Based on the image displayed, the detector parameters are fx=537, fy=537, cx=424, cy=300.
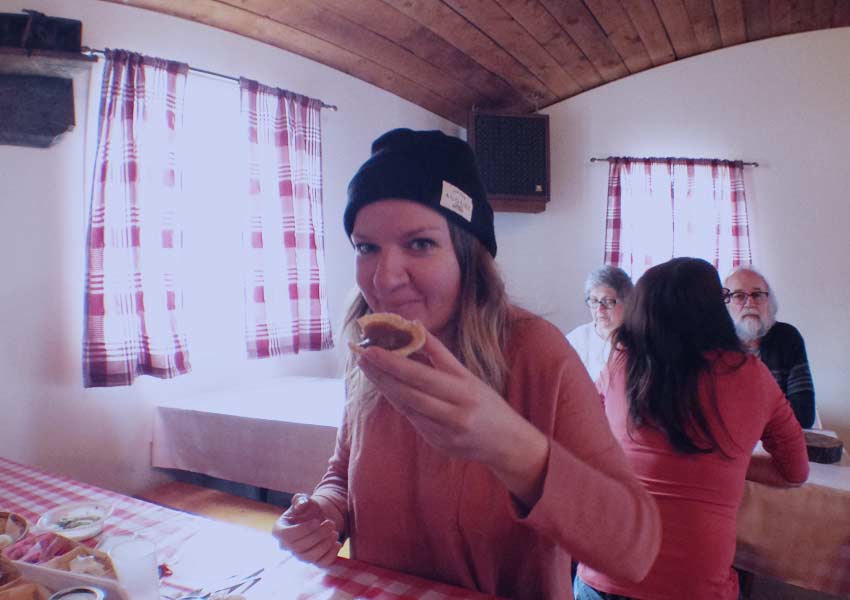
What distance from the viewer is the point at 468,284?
3.46ft

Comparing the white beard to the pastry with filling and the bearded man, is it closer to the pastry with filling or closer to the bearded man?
the bearded man

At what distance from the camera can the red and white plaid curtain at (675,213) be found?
4.03m

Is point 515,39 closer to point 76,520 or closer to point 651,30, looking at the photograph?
point 651,30

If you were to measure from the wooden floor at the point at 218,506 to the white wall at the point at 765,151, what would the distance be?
7.51 ft

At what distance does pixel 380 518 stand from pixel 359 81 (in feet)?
10.7

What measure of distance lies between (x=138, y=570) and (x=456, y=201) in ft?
2.65

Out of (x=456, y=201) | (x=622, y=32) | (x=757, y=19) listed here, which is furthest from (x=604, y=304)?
(x=456, y=201)

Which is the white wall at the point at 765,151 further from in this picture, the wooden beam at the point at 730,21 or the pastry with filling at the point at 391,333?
the pastry with filling at the point at 391,333

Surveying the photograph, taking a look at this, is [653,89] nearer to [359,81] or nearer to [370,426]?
[359,81]

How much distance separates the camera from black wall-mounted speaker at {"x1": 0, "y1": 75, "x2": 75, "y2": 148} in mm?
1979

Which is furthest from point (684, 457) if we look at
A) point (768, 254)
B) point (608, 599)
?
point (768, 254)

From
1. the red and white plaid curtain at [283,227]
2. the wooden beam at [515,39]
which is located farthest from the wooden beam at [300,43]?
the wooden beam at [515,39]

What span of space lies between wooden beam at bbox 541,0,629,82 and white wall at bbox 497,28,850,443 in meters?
0.30

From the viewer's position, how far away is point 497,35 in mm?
3170
